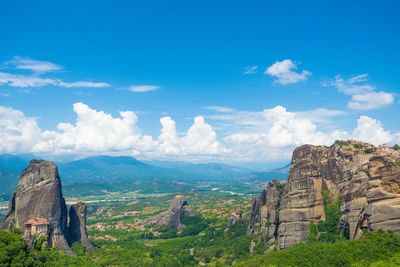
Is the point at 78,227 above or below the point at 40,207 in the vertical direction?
below

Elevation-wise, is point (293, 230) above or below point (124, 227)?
above

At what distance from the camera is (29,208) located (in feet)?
196

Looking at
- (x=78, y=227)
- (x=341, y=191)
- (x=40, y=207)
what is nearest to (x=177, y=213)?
(x=78, y=227)

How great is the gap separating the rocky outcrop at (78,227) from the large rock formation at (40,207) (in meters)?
2.82

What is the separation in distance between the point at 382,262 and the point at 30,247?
54358mm

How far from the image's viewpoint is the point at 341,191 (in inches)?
1812

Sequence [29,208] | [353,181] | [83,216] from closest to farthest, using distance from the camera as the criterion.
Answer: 1. [353,181]
2. [29,208]
3. [83,216]

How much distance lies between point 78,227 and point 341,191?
199ft

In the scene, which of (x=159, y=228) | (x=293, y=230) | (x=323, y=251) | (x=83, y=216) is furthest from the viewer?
(x=159, y=228)

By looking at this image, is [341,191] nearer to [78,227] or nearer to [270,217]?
[270,217]

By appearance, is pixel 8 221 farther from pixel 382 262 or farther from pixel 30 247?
pixel 382 262

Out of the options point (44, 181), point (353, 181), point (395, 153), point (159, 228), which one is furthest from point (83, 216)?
point (395, 153)

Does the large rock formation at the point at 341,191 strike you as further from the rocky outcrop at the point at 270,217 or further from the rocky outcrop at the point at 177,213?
the rocky outcrop at the point at 177,213

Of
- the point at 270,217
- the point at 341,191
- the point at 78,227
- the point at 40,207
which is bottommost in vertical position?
the point at 78,227
